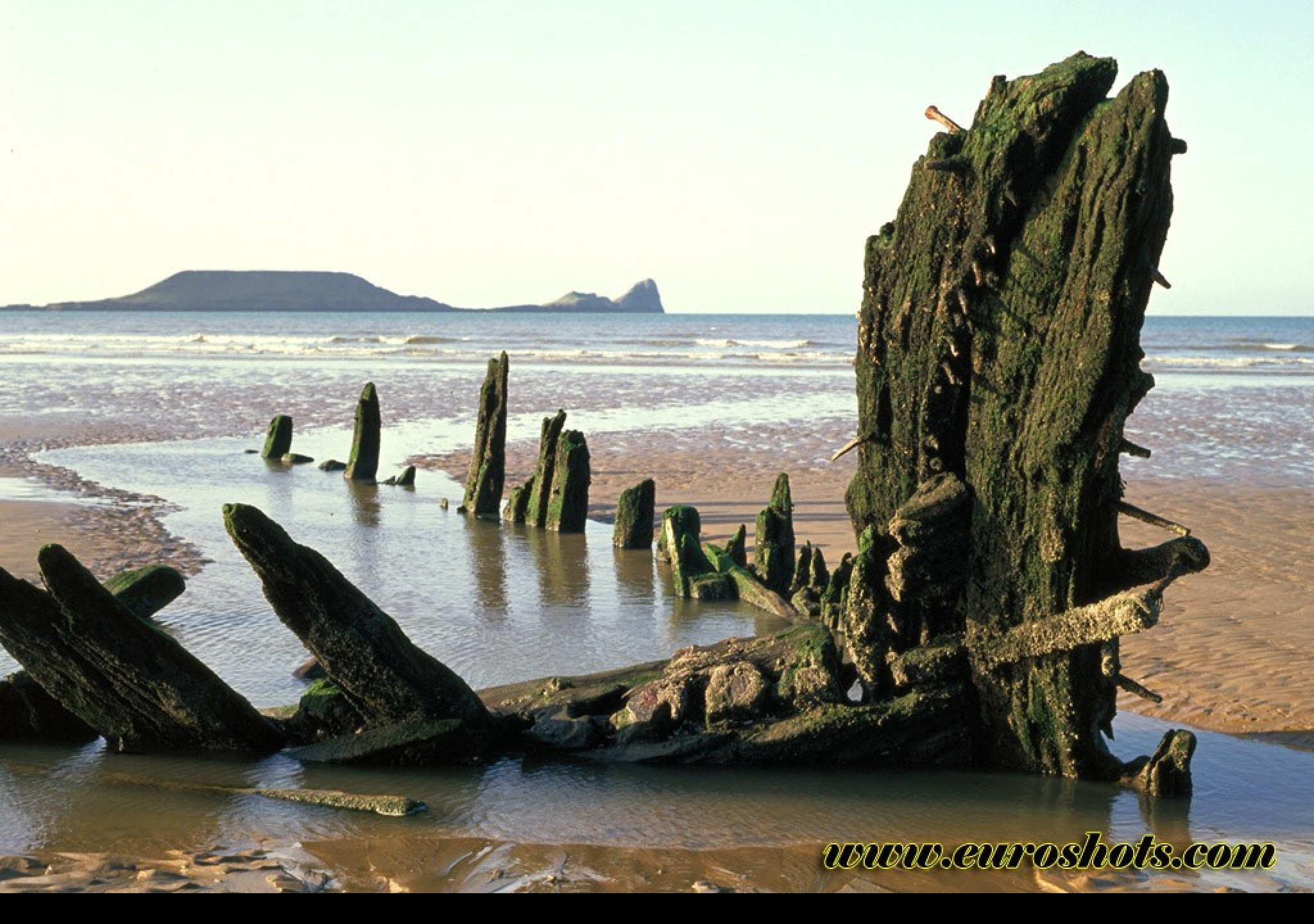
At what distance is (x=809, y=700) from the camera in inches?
273

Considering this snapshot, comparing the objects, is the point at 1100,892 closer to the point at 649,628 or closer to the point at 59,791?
the point at 59,791

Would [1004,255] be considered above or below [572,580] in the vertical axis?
above

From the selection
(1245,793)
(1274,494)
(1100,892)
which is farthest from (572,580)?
(1274,494)

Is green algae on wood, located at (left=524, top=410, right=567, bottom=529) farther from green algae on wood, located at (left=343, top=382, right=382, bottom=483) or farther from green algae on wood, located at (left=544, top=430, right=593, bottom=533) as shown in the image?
green algae on wood, located at (left=343, top=382, right=382, bottom=483)

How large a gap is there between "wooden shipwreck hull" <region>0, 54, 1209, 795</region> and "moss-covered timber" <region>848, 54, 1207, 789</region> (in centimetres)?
1

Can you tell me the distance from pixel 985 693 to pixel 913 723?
15.6 inches

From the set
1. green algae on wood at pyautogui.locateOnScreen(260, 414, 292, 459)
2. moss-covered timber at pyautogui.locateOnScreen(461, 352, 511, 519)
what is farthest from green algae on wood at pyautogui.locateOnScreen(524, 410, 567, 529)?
green algae on wood at pyautogui.locateOnScreen(260, 414, 292, 459)

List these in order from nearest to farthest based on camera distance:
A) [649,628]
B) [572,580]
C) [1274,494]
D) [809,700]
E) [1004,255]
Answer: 1. [1004,255]
2. [809,700]
3. [649,628]
4. [572,580]
5. [1274,494]

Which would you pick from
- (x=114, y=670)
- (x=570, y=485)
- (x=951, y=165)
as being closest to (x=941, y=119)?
→ (x=951, y=165)

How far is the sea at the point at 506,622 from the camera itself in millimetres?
6238

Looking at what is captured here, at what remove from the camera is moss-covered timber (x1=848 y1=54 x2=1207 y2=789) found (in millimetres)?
6031

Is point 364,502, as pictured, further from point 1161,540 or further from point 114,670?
point 114,670

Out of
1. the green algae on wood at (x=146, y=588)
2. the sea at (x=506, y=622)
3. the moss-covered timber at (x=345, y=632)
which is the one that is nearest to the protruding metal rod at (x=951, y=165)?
the sea at (x=506, y=622)

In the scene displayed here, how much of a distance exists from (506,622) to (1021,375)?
5.60 m
